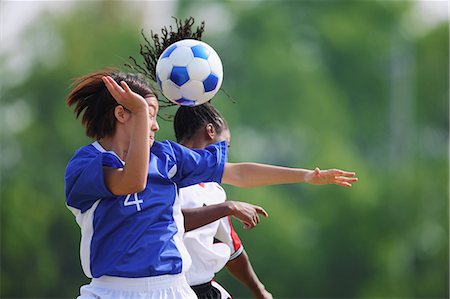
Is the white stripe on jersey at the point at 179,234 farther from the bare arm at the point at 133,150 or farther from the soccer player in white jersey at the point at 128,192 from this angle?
the bare arm at the point at 133,150

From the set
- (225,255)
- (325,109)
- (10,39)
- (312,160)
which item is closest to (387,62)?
(325,109)

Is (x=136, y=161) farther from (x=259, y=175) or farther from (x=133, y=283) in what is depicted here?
(x=259, y=175)

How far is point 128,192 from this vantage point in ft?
13.8

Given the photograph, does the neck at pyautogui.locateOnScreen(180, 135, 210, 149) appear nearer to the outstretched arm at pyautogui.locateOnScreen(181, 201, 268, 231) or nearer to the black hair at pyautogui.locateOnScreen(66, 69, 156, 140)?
the outstretched arm at pyautogui.locateOnScreen(181, 201, 268, 231)

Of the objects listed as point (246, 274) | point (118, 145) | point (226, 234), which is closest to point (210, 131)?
point (226, 234)

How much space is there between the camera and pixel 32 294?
79.0 ft

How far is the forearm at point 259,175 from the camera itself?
477cm

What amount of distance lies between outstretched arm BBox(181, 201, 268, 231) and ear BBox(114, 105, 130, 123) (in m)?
0.64

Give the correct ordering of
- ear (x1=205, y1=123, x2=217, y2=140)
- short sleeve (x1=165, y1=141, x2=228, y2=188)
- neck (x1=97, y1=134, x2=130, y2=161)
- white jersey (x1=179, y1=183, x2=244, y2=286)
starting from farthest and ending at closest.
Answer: ear (x1=205, y1=123, x2=217, y2=140)
white jersey (x1=179, y1=183, x2=244, y2=286)
short sleeve (x1=165, y1=141, x2=228, y2=188)
neck (x1=97, y1=134, x2=130, y2=161)

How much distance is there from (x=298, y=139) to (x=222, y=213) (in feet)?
78.0

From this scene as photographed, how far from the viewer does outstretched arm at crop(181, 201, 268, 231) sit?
451 cm

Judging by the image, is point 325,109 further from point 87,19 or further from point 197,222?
point 197,222

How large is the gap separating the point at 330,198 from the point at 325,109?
3824mm

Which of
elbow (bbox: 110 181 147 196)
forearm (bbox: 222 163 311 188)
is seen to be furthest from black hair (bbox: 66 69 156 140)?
forearm (bbox: 222 163 311 188)
